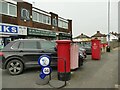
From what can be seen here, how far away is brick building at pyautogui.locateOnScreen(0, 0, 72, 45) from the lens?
70.4 ft

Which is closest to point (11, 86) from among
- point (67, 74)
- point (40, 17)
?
point (67, 74)

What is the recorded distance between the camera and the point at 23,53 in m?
9.02

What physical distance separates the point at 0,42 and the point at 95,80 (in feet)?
51.2

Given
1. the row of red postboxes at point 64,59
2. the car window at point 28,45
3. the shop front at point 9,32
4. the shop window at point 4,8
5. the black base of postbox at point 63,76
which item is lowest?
the black base of postbox at point 63,76

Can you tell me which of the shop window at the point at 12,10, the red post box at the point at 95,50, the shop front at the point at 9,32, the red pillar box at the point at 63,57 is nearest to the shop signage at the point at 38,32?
the shop front at the point at 9,32

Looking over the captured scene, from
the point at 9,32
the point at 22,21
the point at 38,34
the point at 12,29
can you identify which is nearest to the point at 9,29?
the point at 9,32

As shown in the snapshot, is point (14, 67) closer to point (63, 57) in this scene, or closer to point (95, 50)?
point (63, 57)

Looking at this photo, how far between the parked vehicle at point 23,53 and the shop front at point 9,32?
461 inches

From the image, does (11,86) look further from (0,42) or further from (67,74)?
(0,42)

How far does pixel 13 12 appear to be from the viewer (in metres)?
23.9

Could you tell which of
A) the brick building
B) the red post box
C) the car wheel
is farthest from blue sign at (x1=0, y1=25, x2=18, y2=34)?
the car wheel

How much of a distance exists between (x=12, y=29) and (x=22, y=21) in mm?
3574

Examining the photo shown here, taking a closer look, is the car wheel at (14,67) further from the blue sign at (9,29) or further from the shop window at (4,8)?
the shop window at (4,8)

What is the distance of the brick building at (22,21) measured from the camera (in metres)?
21.5
